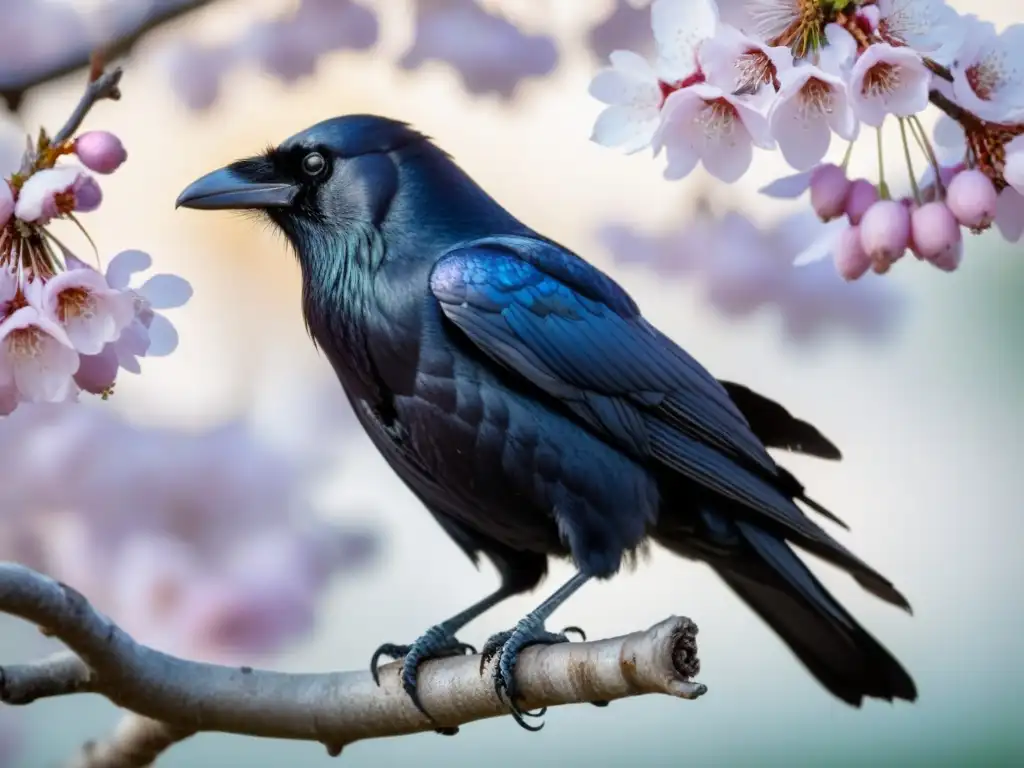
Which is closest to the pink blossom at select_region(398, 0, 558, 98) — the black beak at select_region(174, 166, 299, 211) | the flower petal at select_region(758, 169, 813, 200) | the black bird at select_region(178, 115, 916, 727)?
the black bird at select_region(178, 115, 916, 727)

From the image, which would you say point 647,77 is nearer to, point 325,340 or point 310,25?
point 325,340

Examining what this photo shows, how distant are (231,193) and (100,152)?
228 mm

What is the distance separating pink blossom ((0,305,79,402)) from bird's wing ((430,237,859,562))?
383mm

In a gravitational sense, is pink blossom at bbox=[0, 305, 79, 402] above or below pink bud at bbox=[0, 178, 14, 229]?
below

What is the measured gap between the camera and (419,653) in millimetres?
1524

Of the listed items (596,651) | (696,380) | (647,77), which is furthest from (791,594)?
(647,77)

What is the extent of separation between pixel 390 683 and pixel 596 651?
37 centimetres

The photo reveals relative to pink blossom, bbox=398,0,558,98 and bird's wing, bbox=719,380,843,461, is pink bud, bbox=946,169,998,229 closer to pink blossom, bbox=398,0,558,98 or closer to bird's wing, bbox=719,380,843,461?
bird's wing, bbox=719,380,843,461

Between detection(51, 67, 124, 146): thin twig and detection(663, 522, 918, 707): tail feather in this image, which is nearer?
detection(51, 67, 124, 146): thin twig

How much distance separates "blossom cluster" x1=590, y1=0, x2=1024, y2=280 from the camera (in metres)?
1.18

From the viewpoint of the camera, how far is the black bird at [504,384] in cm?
146

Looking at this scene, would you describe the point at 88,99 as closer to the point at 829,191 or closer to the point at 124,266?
the point at 124,266

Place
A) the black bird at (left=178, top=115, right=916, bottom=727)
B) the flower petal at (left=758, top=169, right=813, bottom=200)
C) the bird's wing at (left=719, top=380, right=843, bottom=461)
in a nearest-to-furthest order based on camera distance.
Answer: the flower petal at (left=758, top=169, right=813, bottom=200) < the black bird at (left=178, top=115, right=916, bottom=727) < the bird's wing at (left=719, top=380, right=843, bottom=461)

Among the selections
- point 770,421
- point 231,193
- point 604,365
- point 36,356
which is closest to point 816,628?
point 770,421
